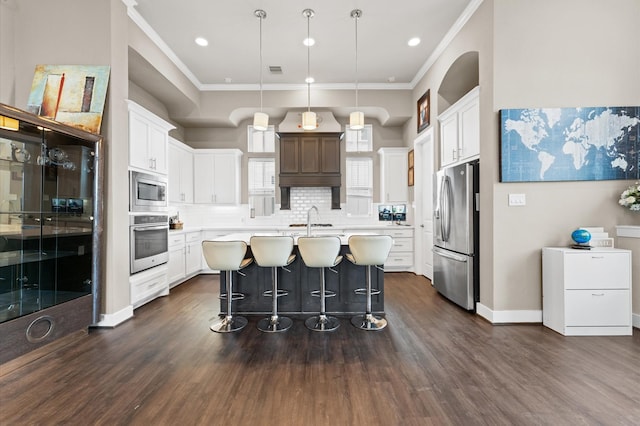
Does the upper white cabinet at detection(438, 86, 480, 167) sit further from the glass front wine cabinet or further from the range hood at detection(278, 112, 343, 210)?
the glass front wine cabinet

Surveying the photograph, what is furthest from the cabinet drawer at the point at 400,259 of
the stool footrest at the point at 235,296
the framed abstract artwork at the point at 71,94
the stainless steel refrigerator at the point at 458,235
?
the framed abstract artwork at the point at 71,94

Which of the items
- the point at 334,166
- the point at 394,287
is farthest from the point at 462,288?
the point at 334,166

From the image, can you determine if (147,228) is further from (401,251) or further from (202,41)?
(401,251)

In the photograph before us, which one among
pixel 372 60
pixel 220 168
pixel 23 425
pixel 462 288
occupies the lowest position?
pixel 23 425

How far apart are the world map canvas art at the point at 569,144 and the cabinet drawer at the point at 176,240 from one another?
4.57 m

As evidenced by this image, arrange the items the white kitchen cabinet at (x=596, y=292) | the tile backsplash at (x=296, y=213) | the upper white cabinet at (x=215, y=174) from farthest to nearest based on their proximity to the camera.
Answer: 1. the tile backsplash at (x=296, y=213)
2. the upper white cabinet at (x=215, y=174)
3. the white kitchen cabinet at (x=596, y=292)

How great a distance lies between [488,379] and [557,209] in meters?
2.07

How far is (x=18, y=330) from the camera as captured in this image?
7.79 feet

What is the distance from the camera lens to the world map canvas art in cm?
317

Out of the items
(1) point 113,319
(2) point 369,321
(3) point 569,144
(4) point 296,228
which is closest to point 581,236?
(3) point 569,144

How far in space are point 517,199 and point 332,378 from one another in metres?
2.60

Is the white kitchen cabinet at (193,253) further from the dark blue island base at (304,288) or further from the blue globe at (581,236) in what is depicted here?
the blue globe at (581,236)

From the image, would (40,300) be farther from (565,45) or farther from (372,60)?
(565,45)

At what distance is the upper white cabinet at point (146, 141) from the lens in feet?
11.8
